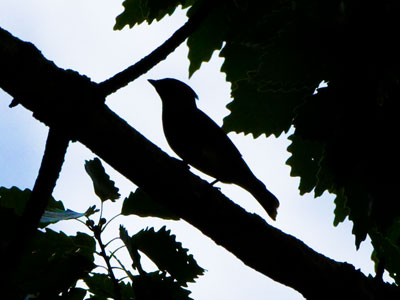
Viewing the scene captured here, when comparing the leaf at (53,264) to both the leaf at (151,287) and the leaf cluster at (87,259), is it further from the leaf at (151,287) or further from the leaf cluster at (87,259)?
the leaf at (151,287)

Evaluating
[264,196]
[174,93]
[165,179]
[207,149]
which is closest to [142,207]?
[165,179]

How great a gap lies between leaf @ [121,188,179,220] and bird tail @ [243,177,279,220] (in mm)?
1291

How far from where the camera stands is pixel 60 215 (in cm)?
276

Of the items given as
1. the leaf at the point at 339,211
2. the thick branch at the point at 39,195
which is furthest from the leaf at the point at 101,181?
the leaf at the point at 339,211

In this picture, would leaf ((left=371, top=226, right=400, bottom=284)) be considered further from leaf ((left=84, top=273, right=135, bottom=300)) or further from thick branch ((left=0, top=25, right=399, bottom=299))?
leaf ((left=84, top=273, right=135, bottom=300))

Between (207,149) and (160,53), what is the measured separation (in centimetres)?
226

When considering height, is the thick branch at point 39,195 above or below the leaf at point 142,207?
below

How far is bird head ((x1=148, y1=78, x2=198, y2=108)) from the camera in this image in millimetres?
4914

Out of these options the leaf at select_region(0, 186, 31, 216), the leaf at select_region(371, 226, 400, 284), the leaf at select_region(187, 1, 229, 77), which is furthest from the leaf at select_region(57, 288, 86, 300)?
the leaf at select_region(371, 226, 400, 284)

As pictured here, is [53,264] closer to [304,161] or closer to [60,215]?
[60,215]

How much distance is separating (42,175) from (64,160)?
0.31ft

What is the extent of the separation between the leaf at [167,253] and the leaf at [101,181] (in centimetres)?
33

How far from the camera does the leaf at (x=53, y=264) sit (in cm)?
255

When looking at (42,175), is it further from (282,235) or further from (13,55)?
(282,235)
